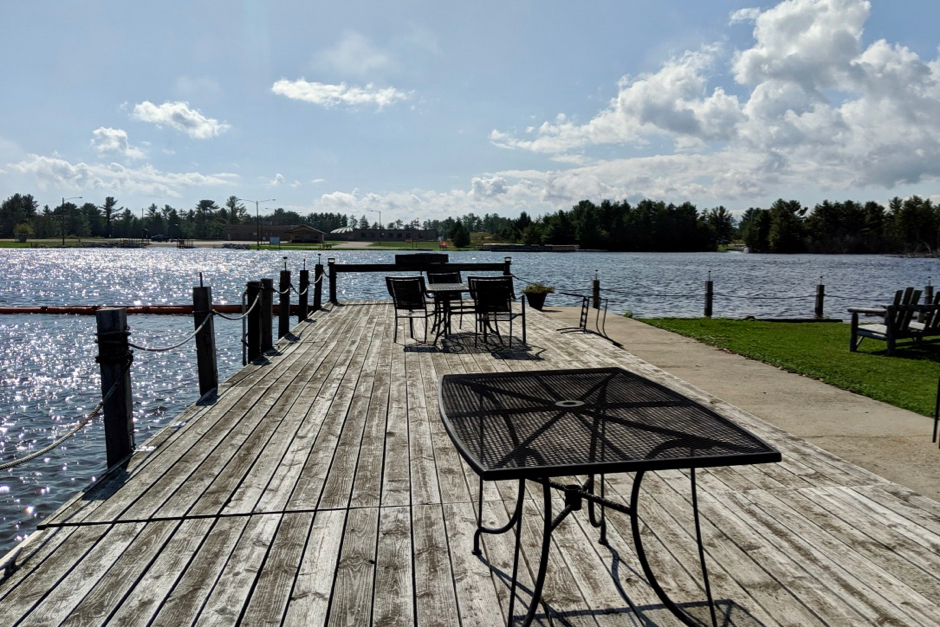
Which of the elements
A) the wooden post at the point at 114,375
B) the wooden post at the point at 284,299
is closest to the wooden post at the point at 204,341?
the wooden post at the point at 114,375

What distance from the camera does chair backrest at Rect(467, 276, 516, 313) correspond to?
8.44m

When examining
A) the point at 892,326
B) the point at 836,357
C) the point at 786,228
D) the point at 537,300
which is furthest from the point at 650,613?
the point at 786,228

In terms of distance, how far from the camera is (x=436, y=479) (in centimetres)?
374

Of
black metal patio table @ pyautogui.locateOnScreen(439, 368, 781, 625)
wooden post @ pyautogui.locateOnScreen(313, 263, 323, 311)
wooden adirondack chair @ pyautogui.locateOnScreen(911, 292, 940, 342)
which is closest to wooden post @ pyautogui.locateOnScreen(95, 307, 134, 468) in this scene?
black metal patio table @ pyautogui.locateOnScreen(439, 368, 781, 625)

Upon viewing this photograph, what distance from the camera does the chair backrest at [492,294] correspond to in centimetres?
844

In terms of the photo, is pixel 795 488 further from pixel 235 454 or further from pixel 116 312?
pixel 116 312

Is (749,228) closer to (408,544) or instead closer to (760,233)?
(760,233)

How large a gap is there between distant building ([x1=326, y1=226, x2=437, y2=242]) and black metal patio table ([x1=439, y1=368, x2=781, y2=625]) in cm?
15406

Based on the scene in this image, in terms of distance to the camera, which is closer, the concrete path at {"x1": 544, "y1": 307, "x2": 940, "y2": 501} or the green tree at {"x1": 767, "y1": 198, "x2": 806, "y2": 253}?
the concrete path at {"x1": 544, "y1": 307, "x2": 940, "y2": 501}

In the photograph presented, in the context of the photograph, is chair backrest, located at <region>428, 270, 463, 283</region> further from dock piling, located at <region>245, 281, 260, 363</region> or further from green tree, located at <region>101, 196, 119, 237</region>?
green tree, located at <region>101, 196, 119, 237</region>

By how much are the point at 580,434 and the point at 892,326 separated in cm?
996

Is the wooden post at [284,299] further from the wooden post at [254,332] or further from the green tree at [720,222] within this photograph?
the green tree at [720,222]

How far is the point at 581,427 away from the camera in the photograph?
8.05 ft

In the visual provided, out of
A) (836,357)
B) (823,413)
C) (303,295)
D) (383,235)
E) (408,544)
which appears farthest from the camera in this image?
(383,235)
